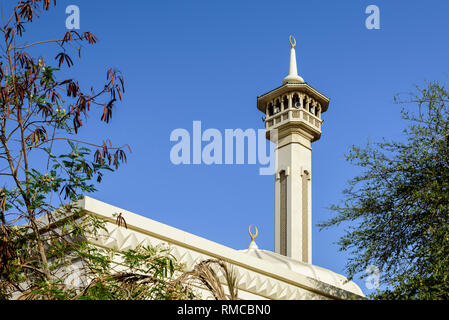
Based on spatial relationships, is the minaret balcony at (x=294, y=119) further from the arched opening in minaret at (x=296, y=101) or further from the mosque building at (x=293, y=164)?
the arched opening in minaret at (x=296, y=101)

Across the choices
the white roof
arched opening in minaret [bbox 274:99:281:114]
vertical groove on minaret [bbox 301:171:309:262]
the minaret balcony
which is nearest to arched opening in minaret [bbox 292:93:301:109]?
the minaret balcony

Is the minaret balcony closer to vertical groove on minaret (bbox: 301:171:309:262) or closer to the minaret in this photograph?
the minaret

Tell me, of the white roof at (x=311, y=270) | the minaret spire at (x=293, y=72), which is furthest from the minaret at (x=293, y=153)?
the white roof at (x=311, y=270)

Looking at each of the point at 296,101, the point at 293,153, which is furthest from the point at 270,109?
the point at 293,153

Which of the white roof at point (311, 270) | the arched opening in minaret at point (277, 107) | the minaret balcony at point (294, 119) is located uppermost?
the arched opening in minaret at point (277, 107)

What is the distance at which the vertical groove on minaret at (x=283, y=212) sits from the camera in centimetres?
3625

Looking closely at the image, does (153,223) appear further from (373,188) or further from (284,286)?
(373,188)

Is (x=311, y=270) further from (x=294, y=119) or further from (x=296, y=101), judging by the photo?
(x=296, y=101)

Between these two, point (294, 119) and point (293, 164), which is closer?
point (293, 164)

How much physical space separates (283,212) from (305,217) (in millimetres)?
1420

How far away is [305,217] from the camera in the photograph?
36.9 metres

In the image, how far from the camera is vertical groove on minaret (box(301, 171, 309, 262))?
36062 mm
